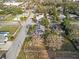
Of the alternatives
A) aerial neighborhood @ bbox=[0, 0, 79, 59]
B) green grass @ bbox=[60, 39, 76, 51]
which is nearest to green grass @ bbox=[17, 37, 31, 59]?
aerial neighborhood @ bbox=[0, 0, 79, 59]

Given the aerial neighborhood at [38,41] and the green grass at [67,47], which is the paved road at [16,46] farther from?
the green grass at [67,47]

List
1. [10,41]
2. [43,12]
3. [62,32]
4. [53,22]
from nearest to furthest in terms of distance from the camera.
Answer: [10,41], [62,32], [53,22], [43,12]

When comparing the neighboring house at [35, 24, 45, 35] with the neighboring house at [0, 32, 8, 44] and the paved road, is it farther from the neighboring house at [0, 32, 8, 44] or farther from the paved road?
the neighboring house at [0, 32, 8, 44]

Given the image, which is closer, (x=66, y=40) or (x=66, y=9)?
(x=66, y=40)

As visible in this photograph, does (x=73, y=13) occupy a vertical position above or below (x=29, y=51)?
below

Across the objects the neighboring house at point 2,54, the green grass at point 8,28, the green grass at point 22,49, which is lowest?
the green grass at point 8,28

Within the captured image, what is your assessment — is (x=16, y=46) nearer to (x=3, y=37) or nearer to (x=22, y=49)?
(x=22, y=49)

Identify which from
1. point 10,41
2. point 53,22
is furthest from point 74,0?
point 10,41

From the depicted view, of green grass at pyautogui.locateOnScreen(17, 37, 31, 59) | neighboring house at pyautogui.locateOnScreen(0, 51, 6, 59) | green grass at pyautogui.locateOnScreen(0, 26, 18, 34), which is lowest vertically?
green grass at pyautogui.locateOnScreen(0, 26, 18, 34)

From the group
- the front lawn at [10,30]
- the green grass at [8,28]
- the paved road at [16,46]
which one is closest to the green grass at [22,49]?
the paved road at [16,46]

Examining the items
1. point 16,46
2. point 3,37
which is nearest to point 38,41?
point 16,46

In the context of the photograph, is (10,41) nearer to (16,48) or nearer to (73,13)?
(16,48)
